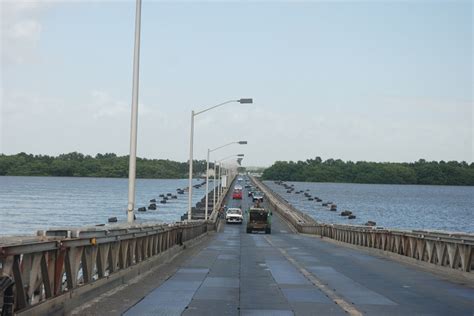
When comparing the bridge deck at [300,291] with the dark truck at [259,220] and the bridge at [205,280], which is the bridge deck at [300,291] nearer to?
the bridge at [205,280]

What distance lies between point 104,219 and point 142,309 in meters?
93.3

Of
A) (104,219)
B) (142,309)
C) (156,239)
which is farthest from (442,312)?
(104,219)

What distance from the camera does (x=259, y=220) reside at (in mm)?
69625

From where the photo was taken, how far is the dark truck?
6944 centimetres

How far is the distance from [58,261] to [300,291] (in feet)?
22.3

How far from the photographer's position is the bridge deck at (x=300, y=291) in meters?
13.8

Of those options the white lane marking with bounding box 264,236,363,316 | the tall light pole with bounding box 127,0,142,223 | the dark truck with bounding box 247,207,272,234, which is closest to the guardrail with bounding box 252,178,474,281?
the white lane marking with bounding box 264,236,363,316

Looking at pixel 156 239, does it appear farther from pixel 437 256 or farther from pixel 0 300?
pixel 0 300

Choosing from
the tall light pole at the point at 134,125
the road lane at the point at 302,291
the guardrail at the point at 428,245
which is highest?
the tall light pole at the point at 134,125

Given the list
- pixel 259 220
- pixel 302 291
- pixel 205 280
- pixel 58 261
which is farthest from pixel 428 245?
pixel 259 220

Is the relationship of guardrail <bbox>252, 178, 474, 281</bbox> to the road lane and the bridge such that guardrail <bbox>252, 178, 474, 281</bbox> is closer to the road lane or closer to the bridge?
the bridge

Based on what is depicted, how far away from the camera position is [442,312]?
13.9 m

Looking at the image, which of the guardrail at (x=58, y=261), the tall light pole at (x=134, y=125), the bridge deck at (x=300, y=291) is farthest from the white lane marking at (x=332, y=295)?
the tall light pole at (x=134, y=125)

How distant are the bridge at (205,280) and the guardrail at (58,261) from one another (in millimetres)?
18
